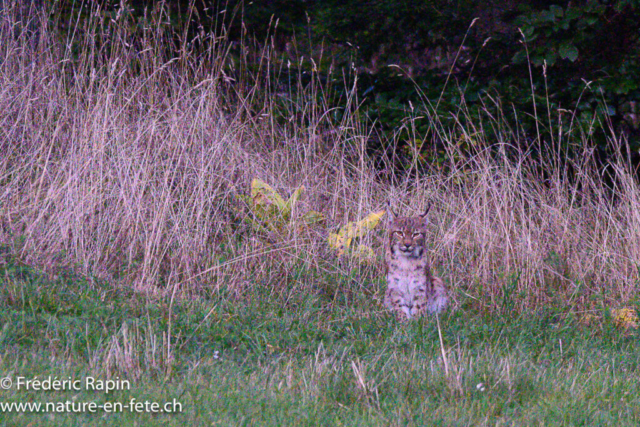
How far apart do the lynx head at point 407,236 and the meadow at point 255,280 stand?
0.52 m

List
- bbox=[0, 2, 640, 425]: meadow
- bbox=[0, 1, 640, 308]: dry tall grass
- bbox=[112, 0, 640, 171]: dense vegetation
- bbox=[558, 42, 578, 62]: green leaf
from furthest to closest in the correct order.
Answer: bbox=[112, 0, 640, 171]: dense vegetation
bbox=[558, 42, 578, 62]: green leaf
bbox=[0, 1, 640, 308]: dry tall grass
bbox=[0, 2, 640, 425]: meadow

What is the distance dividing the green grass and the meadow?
0.02 meters

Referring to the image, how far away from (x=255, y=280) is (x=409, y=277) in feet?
4.19

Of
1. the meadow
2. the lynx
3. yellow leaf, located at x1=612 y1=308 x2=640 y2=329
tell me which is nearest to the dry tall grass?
the meadow

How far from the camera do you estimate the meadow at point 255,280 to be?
396cm

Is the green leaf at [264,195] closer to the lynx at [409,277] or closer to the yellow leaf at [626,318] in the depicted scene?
the lynx at [409,277]

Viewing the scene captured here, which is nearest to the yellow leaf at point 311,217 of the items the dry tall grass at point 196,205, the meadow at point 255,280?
the meadow at point 255,280

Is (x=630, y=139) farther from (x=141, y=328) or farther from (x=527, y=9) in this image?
(x=141, y=328)

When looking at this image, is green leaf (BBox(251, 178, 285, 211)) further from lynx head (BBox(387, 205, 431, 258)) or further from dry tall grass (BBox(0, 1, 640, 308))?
lynx head (BBox(387, 205, 431, 258))

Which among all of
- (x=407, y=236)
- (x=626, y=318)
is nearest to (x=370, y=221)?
(x=407, y=236)

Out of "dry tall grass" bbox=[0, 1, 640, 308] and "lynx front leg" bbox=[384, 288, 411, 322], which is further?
"dry tall grass" bbox=[0, 1, 640, 308]

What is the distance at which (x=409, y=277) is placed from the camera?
5855mm

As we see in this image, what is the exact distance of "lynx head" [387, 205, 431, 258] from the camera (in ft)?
19.4

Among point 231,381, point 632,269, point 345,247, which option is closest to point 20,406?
point 231,381
